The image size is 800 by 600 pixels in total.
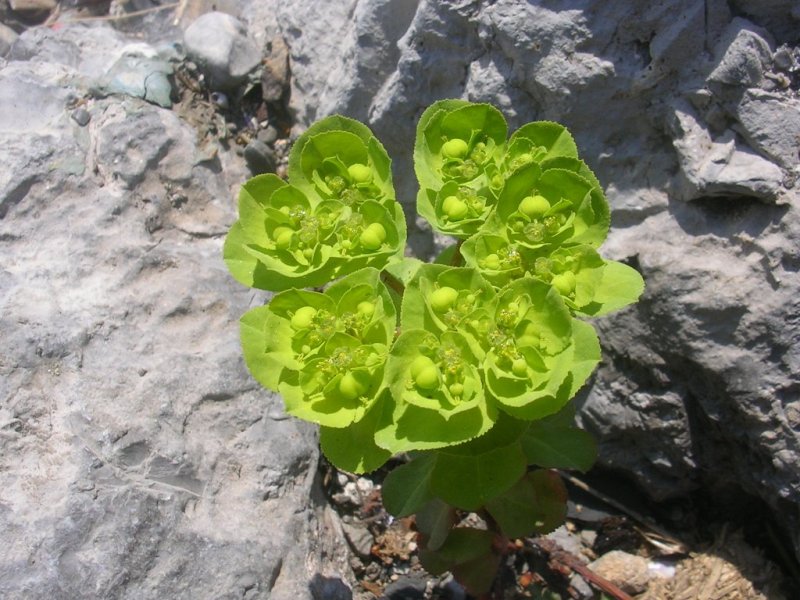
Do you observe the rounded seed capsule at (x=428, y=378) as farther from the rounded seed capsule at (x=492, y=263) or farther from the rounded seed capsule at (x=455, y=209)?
Result: the rounded seed capsule at (x=455, y=209)

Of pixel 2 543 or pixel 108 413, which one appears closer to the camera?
pixel 2 543

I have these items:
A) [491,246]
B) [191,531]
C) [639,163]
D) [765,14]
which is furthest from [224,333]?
[765,14]

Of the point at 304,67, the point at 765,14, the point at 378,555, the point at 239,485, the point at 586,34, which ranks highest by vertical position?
the point at 765,14

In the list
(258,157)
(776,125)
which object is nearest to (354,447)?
(776,125)

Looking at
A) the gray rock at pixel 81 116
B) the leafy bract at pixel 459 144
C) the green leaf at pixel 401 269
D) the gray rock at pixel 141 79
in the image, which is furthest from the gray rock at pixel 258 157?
the green leaf at pixel 401 269

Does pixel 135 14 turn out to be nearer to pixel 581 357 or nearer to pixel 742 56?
pixel 742 56

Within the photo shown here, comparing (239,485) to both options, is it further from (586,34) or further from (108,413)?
(586,34)
